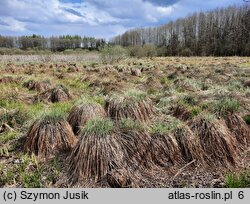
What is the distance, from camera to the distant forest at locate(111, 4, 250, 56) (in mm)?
51031

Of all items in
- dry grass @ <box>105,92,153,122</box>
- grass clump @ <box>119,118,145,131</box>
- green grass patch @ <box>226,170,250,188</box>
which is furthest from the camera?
dry grass @ <box>105,92,153,122</box>

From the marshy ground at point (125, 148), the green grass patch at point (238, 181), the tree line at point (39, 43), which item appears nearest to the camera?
the green grass patch at point (238, 181)

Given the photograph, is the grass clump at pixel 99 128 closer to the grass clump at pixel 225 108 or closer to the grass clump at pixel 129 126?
the grass clump at pixel 129 126

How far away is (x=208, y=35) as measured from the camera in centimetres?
5884

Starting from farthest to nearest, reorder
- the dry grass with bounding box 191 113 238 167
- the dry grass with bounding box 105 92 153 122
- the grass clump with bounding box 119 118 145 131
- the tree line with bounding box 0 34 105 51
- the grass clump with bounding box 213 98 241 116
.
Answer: the tree line with bounding box 0 34 105 51
the dry grass with bounding box 105 92 153 122
the grass clump with bounding box 213 98 241 116
the grass clump with bounding box 119 118 145 131
the dry grass with bounding box 191 113 238 167

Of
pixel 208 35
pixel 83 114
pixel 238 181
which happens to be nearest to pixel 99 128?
pixel 83 114

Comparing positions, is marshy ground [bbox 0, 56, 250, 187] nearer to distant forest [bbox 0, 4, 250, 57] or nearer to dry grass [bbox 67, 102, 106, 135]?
dry grass [bbox 67, 102, 106, 135]

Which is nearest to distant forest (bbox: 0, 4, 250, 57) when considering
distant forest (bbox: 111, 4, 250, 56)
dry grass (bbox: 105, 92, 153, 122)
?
distant forest (bbox: 111, 4, 250, 56)

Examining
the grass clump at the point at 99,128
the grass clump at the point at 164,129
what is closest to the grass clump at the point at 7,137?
the grass clump at the point at 99,128

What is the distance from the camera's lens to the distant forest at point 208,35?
51.0 m

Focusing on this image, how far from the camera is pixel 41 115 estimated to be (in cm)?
443

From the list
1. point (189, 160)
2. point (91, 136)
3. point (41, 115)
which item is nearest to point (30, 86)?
point (41, 115)

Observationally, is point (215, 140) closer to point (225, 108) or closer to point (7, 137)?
point (225, 108)

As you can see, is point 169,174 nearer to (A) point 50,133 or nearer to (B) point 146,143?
(B) point 146,143
